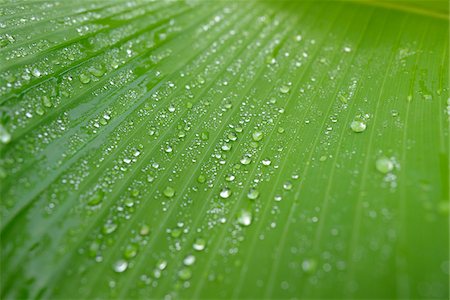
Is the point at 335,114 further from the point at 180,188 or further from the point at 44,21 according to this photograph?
the point at 44,21

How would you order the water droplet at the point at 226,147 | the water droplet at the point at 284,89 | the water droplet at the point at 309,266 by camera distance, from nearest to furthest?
the water droplet at the point at 309,266
the water droplet at the point at 226,147
the water droplet at the point at 284,89

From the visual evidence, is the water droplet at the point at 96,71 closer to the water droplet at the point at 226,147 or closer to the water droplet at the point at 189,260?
the water droplet at the point at 226,147

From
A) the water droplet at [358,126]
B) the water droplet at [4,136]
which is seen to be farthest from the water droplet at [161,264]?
the water droplet at [358,126]

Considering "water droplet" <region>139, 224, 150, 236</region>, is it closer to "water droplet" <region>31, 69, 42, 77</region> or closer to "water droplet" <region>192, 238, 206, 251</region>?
"water droplet" <region>192, 238, 206, 251</region>

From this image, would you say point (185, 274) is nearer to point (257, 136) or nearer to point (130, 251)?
point (130, 251)

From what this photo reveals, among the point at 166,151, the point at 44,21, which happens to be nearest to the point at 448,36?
the point at 166,151
